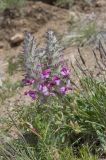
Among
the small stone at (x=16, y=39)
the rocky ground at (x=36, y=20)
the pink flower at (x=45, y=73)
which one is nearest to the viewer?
the pink flower at (x=45, y=73)

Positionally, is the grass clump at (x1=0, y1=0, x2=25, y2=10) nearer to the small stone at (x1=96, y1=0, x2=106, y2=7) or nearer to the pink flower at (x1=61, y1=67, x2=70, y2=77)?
the small stone at (x1=96, y1=0, x2=106, y2=7)

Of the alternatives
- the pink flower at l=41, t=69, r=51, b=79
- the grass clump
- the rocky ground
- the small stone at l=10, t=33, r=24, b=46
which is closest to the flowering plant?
the pink flower at l=41, t=69, r=51, b=79

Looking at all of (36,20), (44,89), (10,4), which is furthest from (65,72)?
(10,4)

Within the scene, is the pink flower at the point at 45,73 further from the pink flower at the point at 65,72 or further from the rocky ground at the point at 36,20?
the rocky ground at the point at 36,20

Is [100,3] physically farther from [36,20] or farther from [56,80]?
[56,80]

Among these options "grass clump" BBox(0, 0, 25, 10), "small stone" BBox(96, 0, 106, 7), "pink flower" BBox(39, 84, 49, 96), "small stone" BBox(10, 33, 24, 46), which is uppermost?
"pink flower" BBox(39, 84, 49, 96)

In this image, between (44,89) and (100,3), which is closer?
(44,89)

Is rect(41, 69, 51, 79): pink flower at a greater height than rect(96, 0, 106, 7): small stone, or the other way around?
rect(41, 69, 51, 79): pink flower

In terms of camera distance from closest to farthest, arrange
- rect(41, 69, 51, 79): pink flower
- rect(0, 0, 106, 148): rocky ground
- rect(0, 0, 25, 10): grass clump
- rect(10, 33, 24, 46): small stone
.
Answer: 1. rect(41, 69, 51, 79): pink flower
2. rect(0, 0, 106, 148): rocky ground
3. rect(10, 33, 24, 46): small stone
4. rect(0, 0, 25, 10): grass clump

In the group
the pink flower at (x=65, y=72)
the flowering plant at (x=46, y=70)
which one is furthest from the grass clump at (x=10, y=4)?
the pink flower at (x=65, y=72)
